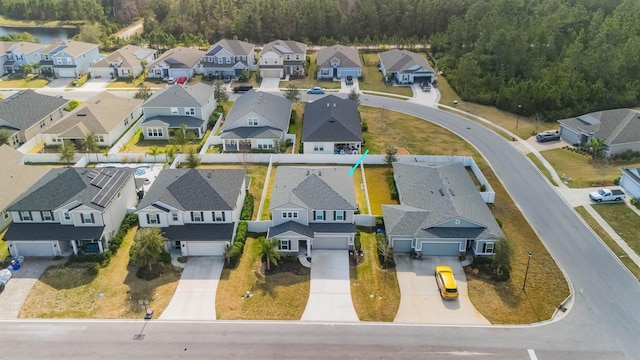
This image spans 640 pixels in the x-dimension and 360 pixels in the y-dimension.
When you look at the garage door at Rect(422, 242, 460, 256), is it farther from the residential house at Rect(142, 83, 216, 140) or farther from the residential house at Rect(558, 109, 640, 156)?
the residential house at Rect(142, 83, 216, 140)

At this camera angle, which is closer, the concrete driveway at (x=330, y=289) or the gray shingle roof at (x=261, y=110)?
the concrete driveway at (x=330, y=289)

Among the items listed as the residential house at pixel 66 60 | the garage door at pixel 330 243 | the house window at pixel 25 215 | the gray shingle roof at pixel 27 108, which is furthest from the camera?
the residential house at pixel 66 60

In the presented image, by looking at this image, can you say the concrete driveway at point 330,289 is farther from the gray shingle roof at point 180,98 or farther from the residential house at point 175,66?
the residential house at point 175,66

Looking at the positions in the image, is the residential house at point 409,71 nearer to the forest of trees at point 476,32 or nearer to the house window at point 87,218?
the forest of trees at point 476,32

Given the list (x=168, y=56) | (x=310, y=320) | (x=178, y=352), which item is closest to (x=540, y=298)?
(x=310, y=320)

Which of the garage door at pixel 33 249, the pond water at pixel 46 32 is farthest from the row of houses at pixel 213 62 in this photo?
the garage door at pixel 33 249

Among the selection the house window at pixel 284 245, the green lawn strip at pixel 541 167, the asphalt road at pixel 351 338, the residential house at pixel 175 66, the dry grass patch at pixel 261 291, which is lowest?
the asphalt road at pixel 351 338

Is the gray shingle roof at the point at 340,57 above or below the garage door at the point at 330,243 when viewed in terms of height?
above

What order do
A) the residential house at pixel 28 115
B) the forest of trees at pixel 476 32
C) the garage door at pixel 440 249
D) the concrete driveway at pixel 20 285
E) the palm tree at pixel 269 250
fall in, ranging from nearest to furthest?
1. the concrete driveway at pixel 20 285
2. the palm tree at pixel 269 250
3. the garage door at pixel 440 249
4. the residential house at pixel 28 115
5. the forest of trees at pixel 476 32
